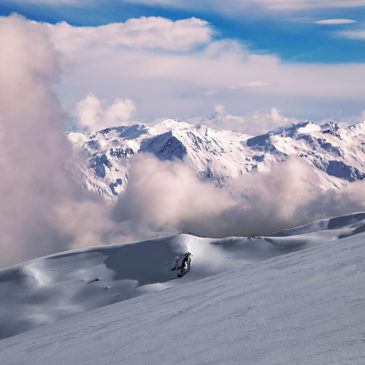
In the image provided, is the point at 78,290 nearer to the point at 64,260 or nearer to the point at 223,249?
the point at 64,260

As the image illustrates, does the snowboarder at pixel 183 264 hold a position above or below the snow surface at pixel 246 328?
below

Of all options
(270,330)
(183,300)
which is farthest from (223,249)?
Result: (270,330)

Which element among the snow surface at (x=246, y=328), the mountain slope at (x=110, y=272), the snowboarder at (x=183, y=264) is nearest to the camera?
the snow surface at (x=246, y=328)

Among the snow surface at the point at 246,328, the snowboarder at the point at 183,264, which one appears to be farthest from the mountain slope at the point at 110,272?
the snow surface at the point at 246,328

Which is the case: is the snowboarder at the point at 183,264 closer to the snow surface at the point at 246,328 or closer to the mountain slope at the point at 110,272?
the mountain slope at the point at 110,272

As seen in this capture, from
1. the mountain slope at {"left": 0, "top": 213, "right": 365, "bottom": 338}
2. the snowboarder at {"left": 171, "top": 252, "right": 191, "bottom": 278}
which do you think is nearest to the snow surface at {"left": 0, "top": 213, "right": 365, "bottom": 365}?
the mountain slope at {"left": 0, "top": 213, "right": 365, "bottom": 338}

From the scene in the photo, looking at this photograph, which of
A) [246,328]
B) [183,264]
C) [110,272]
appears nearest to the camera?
[246,328]

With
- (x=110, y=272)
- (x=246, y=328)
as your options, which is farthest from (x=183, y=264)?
(x=246, y=328)

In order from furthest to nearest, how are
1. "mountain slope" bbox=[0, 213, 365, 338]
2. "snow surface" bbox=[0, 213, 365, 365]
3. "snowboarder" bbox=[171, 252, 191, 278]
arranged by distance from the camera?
"snowboarder" bbox=[171, 252, 191, 278] → "mountain slope" bbox=[0, 213, 365, 338] → "snow surface" bbox=[0, 213, 365, 365]

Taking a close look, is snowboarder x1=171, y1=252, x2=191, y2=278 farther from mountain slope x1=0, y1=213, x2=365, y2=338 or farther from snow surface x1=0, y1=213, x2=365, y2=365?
snow surface x1=0, y1=213, x2=365, y2=365

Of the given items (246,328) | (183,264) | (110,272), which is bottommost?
(183,264)

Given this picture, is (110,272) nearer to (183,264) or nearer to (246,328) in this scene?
(183,264)

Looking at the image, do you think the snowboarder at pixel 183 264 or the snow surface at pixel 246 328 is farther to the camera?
the snowboarder at pixel 183 264

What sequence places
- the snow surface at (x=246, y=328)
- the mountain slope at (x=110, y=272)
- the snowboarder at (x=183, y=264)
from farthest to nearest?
the snowboarder at (x=183, y=264) < the mountain slope at (x=110, y=272) < the snow surface at (x=246, y=328)
